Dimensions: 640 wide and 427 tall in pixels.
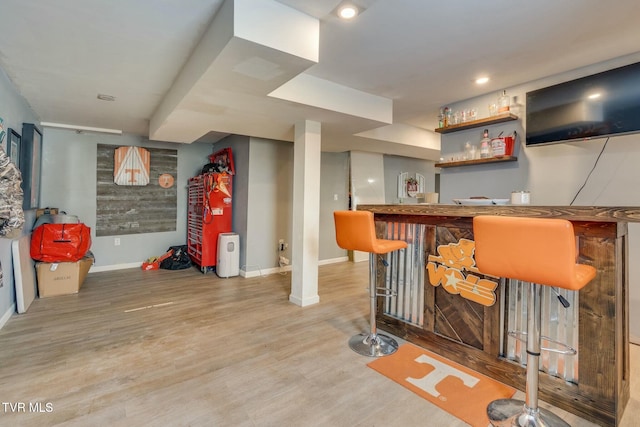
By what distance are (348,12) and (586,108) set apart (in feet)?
7.30

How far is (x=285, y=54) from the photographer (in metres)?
1.86

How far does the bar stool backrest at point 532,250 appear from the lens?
1.26 meters

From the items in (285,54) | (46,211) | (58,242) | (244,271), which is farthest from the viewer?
(244,271)

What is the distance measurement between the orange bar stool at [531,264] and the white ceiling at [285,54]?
58.1 inches

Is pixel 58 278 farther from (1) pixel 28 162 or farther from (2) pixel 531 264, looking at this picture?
(2) pixel 531 264

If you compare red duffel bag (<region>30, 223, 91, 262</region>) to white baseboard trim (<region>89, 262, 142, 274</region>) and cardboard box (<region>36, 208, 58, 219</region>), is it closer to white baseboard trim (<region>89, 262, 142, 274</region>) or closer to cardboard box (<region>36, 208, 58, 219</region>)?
cardboard box (<region>36, 208, 58, 219</region>)

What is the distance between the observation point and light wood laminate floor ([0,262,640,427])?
1635 millimetres

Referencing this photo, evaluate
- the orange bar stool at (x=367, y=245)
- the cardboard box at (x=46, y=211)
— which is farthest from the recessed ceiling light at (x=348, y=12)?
the cardboard box at (x=46, y=211)

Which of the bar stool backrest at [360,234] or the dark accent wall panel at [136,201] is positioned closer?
the bar stool backrest at [360,234]

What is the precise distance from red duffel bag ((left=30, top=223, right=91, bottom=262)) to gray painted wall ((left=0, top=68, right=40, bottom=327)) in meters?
0.45

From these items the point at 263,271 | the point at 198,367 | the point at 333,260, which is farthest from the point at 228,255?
the point at 198,367

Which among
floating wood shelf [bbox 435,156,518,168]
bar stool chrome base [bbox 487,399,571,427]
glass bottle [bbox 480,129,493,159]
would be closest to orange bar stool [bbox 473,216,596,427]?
bar stool chrome base [bbox 487,399,571,427]

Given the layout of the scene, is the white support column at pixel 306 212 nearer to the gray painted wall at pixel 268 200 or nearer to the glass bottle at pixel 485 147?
the gray painted wall at pixel 268 200

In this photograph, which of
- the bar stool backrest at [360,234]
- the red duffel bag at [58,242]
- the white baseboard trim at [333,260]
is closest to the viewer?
the bar stool backrest at [360,234]
